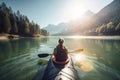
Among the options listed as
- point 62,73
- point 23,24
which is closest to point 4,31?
point 23,24

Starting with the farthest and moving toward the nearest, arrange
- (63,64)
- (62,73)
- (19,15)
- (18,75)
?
(19,15) → (18,75) → (63,64) → (62,73)

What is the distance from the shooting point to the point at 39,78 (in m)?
10.5

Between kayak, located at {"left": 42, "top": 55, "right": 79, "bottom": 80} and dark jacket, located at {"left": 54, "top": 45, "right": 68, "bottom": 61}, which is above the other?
dark jacket, located at {"left": 54, "top": 45, "right": 68, "bottom": 61}

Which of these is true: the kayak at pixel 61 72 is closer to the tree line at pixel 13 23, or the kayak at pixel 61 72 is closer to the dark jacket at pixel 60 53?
the dark jacket at pixel 60 53

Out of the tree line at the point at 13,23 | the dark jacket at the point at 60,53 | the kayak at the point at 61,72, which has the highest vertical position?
the tree line at the point at 13,23

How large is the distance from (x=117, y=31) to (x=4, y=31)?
4279 inches

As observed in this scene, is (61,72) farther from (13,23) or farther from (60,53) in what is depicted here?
(13,23)

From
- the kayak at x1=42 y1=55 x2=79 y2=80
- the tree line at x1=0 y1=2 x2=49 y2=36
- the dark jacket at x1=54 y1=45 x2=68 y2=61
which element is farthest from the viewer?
the tree line at x1=0 y1=2 x2=49 y2=36

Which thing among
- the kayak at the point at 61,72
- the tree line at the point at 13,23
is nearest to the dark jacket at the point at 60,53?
the kayak at the point at 61,72

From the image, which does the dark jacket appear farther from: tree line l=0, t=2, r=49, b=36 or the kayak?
tree line l=0, t=2, r=49, b=36

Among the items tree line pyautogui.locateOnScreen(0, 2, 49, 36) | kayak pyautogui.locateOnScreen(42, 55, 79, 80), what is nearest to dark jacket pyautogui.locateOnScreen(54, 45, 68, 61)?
kayak pyautogui.locateOnScreen(42, 55, 79, 80)

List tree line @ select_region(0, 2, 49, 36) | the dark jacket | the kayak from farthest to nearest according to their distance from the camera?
1. tree line @ select_region(0, 2, 49, 36)
2. the dark jacket
3. the kayak

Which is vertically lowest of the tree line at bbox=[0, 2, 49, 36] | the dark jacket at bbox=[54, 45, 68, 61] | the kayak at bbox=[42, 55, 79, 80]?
the kayak at bbox=[42, 55, 79, 80]

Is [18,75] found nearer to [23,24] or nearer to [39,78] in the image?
[39,78]
